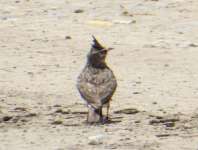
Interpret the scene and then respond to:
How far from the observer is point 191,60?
561 inches

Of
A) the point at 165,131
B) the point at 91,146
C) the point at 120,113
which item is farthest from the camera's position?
the point at 120,113

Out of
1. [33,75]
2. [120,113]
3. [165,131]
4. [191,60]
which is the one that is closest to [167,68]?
[191,60]

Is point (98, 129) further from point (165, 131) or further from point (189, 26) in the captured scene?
point (189, 26)

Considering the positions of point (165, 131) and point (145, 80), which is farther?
point (145, 80)

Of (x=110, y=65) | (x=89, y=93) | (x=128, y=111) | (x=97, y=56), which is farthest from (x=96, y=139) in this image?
(x=110, y=65)

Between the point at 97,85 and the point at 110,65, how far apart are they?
3775 millimetres

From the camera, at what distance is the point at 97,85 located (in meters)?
10.6

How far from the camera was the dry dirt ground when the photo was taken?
1032cm

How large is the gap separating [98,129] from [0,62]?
14.4 ft

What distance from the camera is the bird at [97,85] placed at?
1046 cm

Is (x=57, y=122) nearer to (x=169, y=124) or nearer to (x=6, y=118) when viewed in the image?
(x=6, y=118)

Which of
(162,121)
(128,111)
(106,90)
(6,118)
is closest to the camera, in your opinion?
(106,90)

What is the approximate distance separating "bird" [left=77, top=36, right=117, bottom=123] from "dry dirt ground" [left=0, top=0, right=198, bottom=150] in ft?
0.48

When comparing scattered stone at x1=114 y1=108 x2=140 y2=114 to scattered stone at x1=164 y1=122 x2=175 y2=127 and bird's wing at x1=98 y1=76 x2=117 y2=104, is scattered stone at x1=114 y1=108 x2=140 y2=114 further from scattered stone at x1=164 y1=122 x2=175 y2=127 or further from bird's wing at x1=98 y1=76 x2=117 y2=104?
bird's wing at x1=98 y1=76 x2=117 y2=104
